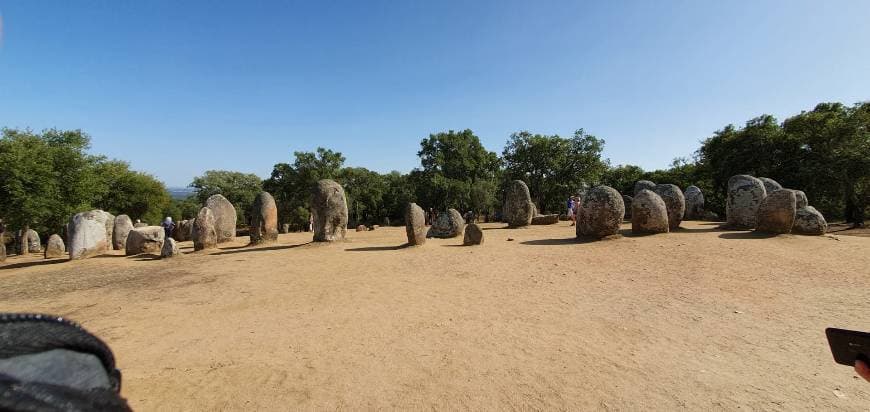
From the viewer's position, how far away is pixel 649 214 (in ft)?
42.0

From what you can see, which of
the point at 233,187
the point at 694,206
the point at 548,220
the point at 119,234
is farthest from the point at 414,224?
the point at 233,187

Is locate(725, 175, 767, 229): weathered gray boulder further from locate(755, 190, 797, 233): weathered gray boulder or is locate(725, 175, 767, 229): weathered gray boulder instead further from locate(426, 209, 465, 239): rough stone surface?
locate(426, 209, 465, 239): rough stone surface

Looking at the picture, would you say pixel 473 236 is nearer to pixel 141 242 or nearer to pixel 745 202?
pixel 745 202

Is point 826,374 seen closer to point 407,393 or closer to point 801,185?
point 407,393

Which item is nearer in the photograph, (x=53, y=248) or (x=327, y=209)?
(x=327, y=209)

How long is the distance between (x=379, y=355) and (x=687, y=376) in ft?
11.8

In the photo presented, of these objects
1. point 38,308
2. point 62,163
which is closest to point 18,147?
point 62,163

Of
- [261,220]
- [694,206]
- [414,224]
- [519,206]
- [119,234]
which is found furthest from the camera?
[694,206]

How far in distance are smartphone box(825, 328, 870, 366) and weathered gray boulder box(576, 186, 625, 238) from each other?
10.9 meters

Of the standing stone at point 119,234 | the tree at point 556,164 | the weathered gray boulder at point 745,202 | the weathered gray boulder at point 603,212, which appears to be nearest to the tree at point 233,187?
the standing stone at point 119,234

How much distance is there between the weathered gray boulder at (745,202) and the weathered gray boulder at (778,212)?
183 centimetres

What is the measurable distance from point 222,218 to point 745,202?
2188cm

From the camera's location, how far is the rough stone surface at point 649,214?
41.9ft

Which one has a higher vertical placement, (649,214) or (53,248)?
(649,214)
